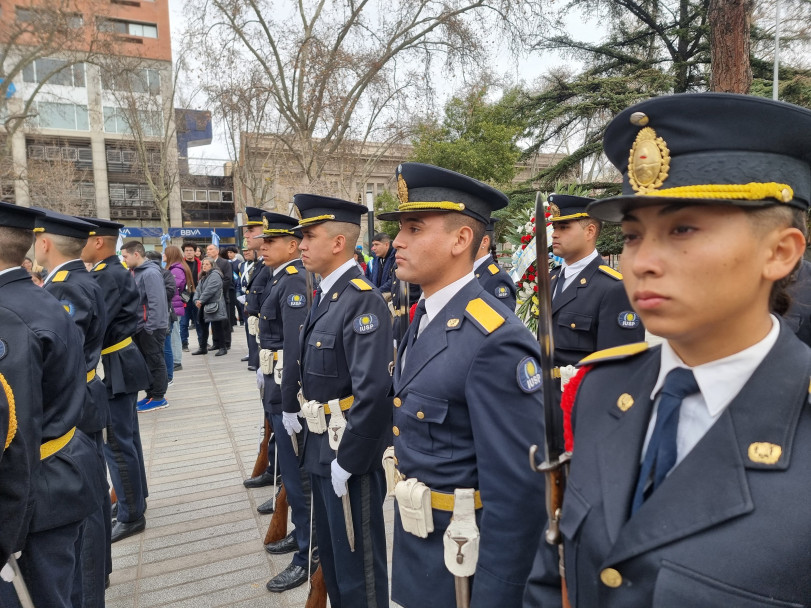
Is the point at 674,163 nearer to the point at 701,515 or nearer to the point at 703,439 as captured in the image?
the point at 703,439

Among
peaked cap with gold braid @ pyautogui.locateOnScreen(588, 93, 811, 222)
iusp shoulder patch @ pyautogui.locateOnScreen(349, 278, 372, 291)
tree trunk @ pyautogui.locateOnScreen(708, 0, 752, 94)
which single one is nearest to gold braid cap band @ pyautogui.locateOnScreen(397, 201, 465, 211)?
iusp shoulder patch @ pyautogui.locateOnScreen(349, 278, 372, 291)

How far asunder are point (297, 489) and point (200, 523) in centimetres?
113

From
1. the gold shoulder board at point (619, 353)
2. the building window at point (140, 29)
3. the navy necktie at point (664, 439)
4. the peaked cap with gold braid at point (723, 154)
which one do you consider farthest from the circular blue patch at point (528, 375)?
the building window at point (140, 29)

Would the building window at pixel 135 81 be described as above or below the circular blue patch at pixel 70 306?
above

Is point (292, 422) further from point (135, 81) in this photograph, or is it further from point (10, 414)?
point (135, 81)

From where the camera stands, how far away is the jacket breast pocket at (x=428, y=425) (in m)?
1.97

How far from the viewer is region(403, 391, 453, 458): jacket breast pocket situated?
1.97 meters

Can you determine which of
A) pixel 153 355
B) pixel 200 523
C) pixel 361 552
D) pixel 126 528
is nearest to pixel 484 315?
pixel 361 552

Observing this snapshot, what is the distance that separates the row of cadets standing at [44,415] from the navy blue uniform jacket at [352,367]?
113cm

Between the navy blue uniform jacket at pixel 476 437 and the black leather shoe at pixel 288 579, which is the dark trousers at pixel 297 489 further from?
the navy blue uniform jacket at pixel 476 437

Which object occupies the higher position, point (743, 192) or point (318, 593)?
point (743, 192)

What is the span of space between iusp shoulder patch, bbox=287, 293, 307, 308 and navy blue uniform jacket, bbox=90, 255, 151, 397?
57.9 inches

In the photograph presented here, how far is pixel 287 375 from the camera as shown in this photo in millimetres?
3656

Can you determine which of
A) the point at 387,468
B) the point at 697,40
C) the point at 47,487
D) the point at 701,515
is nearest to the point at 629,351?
the point at 701,515
